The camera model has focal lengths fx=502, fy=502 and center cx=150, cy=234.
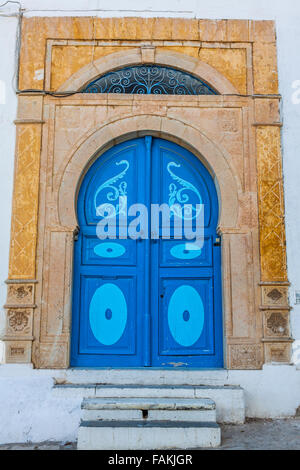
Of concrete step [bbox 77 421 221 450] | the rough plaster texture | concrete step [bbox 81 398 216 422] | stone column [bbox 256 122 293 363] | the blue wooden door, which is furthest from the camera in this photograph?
the blue wooden door

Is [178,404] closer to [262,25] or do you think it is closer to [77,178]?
[77,178]

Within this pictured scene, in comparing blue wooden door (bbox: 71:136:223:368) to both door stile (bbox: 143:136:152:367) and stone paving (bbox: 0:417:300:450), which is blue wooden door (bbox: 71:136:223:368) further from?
stone paving (bbox: 0:417:300:450)

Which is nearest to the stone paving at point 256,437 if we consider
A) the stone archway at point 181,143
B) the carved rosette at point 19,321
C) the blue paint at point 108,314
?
the stone archway at point 181,143

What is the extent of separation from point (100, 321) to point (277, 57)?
3626mm

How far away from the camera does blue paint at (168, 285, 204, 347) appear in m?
5.38

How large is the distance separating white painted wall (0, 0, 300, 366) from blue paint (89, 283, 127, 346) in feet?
4.69

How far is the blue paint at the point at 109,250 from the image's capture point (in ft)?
18.2

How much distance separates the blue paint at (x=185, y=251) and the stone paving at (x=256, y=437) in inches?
70.4

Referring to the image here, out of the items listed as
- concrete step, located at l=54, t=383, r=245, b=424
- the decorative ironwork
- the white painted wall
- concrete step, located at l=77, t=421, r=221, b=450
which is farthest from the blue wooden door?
concrete step, located at l=77, t=421, r=221, b=450

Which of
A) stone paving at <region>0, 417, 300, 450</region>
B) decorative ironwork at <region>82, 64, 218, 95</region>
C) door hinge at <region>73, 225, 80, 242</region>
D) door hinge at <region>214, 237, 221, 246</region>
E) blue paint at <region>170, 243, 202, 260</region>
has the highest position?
decorative ironwork at <region>82, 64, 218, 95</region>

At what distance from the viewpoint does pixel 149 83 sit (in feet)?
19.0

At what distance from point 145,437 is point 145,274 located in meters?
1.73

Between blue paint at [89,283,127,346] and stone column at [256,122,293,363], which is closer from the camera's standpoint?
stone column at [256,122,293,363]
